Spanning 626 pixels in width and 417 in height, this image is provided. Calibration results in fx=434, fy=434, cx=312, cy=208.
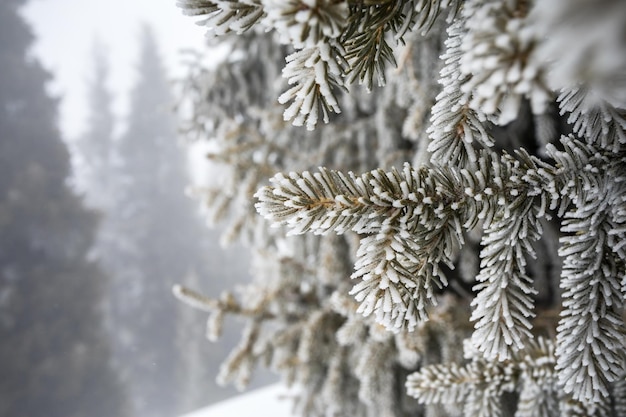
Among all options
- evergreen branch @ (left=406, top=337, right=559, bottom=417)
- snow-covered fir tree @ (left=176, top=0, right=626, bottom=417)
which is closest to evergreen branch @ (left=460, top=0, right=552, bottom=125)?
snow-covered fir tree @ (left=176, top=0, right=626, bottom=417)

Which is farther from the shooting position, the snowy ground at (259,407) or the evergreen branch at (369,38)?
the snowy ground at (259,407)

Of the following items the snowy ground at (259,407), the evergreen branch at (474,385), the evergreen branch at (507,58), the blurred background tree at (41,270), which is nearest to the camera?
the evergreen branch at (507,58)

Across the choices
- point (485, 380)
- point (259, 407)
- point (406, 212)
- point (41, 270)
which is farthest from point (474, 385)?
point (41, 270)

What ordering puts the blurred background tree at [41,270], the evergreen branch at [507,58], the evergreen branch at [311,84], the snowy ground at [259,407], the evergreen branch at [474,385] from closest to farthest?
the evergreen branch at [507,58] → the evergreen branch at [311,84] → the evergreen branch at [474,385] → the snowy ground at [259,407] → the blurred background tree at [41,270]

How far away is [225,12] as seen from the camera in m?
0.33

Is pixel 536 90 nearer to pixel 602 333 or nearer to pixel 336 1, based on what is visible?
pixel 336 1

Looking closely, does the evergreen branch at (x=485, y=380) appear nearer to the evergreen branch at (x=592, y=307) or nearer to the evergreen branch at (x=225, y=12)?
the evergreen branch at (x=592, y=307)

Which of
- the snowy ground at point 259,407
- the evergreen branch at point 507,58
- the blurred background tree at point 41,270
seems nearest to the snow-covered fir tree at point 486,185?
the evergreen branch at point 507,58

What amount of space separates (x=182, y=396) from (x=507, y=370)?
882cm

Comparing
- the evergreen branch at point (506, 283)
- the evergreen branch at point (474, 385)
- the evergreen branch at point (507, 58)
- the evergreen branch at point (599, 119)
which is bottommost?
the evergreen branch at point (474, 385)

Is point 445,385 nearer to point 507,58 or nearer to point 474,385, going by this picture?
point 474,385

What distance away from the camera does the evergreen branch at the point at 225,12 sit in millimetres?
327

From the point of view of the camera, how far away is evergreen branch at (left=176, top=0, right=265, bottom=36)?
12.9 inches

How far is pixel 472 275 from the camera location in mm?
1090
